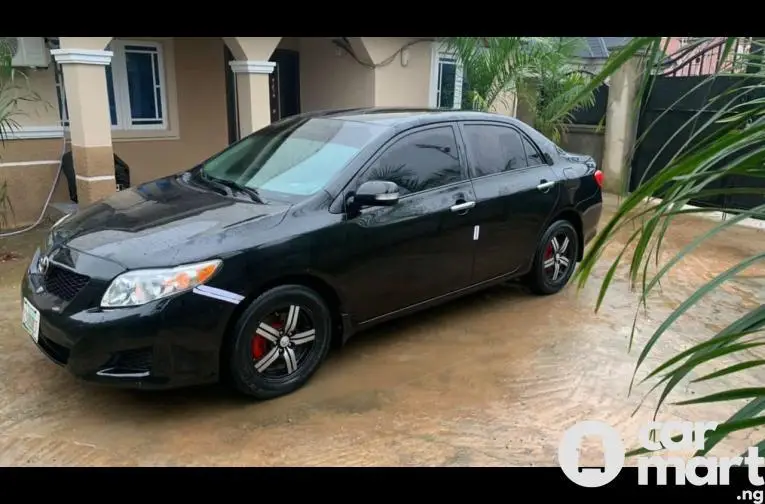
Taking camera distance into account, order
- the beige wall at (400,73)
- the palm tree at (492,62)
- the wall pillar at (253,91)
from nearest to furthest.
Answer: the wall pillar at (253,91), the palm tree at (492,62), the beige wall at (400,73)

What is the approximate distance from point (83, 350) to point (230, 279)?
0.80 m

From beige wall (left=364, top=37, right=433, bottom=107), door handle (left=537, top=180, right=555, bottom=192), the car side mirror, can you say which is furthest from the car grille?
beige wall (left=364, top=37, right=433, bottom=107)

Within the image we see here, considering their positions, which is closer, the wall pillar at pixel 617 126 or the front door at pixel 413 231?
the front door at pixel 413 231

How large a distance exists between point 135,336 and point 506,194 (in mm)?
2895

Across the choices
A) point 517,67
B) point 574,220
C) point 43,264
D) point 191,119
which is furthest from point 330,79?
point 43,264

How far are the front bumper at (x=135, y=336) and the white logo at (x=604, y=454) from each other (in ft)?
6.27

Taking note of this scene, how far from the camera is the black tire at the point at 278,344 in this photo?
336 centimetres

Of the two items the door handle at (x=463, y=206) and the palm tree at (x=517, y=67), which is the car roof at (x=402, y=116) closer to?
the door handle at (x=463, y=206)

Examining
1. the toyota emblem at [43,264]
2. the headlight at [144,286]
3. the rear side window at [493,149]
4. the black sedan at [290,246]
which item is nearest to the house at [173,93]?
the black sedan at [290,246]

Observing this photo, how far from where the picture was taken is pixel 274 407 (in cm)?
353

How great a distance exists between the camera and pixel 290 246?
11.5 feet

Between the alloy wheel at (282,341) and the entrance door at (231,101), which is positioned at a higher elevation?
the entrance door at (231,101)

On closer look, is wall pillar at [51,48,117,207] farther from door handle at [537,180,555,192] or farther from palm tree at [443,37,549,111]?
palm tree at [443,37,549,111]
